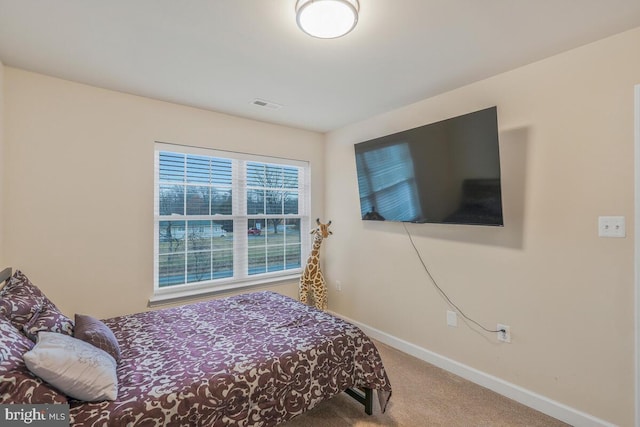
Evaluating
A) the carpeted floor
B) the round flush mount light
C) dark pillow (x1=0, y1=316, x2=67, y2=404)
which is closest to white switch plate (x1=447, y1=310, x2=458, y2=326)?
the carpeted floor

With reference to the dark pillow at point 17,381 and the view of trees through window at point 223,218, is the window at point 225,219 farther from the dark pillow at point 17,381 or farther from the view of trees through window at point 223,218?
the dark pillow at point 17,381

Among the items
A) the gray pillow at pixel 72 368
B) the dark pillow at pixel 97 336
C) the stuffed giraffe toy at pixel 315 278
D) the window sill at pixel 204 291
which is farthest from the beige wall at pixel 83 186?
the stuffed giraffe toy at pixel 315 278

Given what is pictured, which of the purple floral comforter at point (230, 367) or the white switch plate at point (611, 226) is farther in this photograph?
the white switch plate at point (611, 226)

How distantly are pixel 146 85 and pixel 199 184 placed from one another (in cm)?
103

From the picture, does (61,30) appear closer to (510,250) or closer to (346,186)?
(346,186)

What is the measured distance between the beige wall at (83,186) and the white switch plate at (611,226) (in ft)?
10.9

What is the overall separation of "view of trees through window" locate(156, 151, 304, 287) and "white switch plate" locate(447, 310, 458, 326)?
193cm

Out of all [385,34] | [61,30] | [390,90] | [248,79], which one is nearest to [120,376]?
[61,30]

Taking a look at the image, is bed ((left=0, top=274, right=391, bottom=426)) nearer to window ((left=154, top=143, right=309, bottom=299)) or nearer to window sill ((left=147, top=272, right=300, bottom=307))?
A: window sill ((left=147, top=272, right=300, bottom=307))

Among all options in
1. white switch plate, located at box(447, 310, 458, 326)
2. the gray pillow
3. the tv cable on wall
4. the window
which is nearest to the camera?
the gray pillow

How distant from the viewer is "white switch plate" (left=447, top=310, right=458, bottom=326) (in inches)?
102

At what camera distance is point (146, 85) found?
2.47m

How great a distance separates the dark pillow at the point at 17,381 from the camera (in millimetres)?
1107

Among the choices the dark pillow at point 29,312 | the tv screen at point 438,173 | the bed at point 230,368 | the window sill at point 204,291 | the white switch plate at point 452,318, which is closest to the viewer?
the bed at point 230,368
